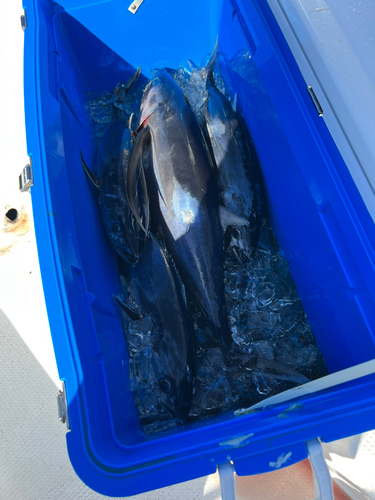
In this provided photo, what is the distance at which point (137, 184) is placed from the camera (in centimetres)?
135

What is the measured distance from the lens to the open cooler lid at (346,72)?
0.86 metres

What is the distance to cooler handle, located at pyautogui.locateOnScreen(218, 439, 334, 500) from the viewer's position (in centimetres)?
68

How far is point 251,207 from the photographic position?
138 centimetres

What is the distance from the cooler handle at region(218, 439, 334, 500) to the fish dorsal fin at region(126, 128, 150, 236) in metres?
0.89

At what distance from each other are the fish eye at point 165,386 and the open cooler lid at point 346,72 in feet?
2.93

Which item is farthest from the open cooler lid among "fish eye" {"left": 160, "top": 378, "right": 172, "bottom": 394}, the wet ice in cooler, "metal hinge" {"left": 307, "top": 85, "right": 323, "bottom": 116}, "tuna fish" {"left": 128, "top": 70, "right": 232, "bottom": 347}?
"fish eye" {"left": 160, "top": 378, "right": 172, "bottom": 394}

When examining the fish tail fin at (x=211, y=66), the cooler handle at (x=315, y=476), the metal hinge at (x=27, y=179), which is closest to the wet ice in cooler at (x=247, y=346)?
the fish tail fin at (x=211, y=66)

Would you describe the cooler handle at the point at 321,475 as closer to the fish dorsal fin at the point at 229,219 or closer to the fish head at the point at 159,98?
the fish dorsal fin at the point at 229,219

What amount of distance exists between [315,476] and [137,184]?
3.90 feet

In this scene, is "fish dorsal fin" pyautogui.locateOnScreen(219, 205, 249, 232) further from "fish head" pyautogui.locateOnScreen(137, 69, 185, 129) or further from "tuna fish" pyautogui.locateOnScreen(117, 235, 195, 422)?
"fish head" pyautogui.locateOnScreen(137, 69, 185, 129)

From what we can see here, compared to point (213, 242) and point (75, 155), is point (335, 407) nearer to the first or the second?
point (213, 242)

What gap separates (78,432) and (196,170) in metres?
1.09

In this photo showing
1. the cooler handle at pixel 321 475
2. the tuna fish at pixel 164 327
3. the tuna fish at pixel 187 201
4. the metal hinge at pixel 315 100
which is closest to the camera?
the cooler handle at pixel 321 475

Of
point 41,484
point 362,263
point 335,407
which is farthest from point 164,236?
point 41,484
